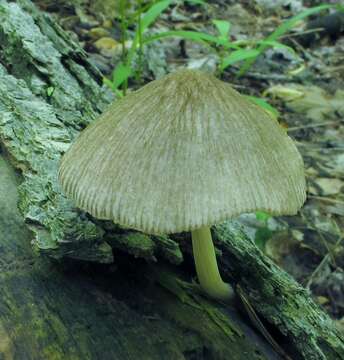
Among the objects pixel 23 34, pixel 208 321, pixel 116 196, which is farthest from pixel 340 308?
pixel 23 34

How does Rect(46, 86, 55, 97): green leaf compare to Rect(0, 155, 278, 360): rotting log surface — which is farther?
Rect(46, 86, 55, 97): green leaf

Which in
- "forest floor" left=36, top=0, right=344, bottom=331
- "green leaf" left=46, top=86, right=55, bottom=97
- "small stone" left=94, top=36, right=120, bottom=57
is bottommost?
"forest floor" left=36, top=0, right=344, bottom=331

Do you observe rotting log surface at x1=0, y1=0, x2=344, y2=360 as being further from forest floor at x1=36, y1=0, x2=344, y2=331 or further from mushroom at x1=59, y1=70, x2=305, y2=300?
forest floor at x1=36, y1=0, x2=344, y2=331

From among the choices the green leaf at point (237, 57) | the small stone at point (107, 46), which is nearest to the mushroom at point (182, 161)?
the green leaf at point (237, 57)

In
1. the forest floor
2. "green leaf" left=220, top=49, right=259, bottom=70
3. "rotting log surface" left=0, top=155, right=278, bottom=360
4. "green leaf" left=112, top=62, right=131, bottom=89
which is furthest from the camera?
"green leaf" left=220, top=49, right=259, bottom=70

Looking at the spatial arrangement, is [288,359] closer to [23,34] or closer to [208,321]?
[208,321]

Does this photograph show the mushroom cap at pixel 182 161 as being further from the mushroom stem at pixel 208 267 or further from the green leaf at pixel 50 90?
the green leaf at pixel 50 90

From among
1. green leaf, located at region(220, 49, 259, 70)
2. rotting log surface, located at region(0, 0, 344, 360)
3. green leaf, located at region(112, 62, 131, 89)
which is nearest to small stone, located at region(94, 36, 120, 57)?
green leaf, located at region(112, 62, 131, 89)

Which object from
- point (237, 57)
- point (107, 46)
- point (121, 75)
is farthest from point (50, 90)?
point (107, 46)
